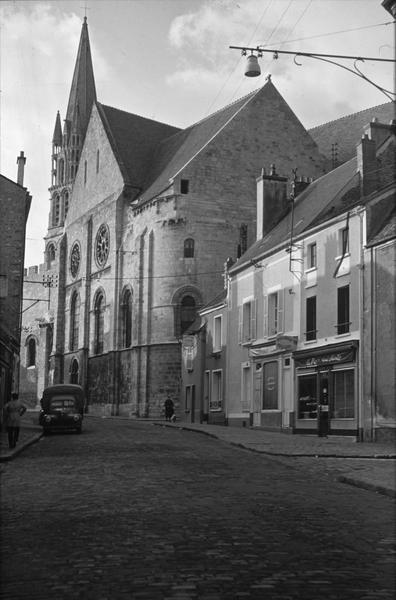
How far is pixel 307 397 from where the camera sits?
2803 centimetres

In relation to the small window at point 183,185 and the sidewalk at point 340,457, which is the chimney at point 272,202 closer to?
the sidewalk at point 340,457

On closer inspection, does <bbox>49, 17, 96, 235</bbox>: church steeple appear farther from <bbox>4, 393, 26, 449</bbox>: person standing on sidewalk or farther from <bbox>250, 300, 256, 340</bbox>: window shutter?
<bbox>4, 393, 26, 449</bbox>: person standing on sidewalk

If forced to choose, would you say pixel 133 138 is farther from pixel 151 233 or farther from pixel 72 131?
pixel 72 131

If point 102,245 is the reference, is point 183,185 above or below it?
above

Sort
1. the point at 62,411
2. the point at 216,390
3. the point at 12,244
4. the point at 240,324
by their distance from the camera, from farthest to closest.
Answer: the point at 216,390 → the point at 240,324 → the point at 12,244 → the point at 62,411

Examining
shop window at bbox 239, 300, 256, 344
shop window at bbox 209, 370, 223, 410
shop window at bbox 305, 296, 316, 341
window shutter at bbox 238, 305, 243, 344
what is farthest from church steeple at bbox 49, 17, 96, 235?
shop window at bbox 305, 296, 316, 341

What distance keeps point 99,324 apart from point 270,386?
1120 inches

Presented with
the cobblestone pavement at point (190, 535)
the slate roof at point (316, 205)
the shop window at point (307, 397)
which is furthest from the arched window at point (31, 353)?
the cobblestone pavement at point (190, 535)

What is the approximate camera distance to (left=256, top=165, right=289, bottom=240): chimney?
3506 centimetres

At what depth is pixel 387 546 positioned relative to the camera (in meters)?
7.65

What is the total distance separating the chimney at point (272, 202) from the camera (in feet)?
115

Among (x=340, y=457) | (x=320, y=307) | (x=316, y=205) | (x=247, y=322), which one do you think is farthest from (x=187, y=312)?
(x=340, y=457)

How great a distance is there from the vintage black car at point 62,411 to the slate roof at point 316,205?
30.2 ft

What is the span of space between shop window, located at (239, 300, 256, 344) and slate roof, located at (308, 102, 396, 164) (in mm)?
21064
